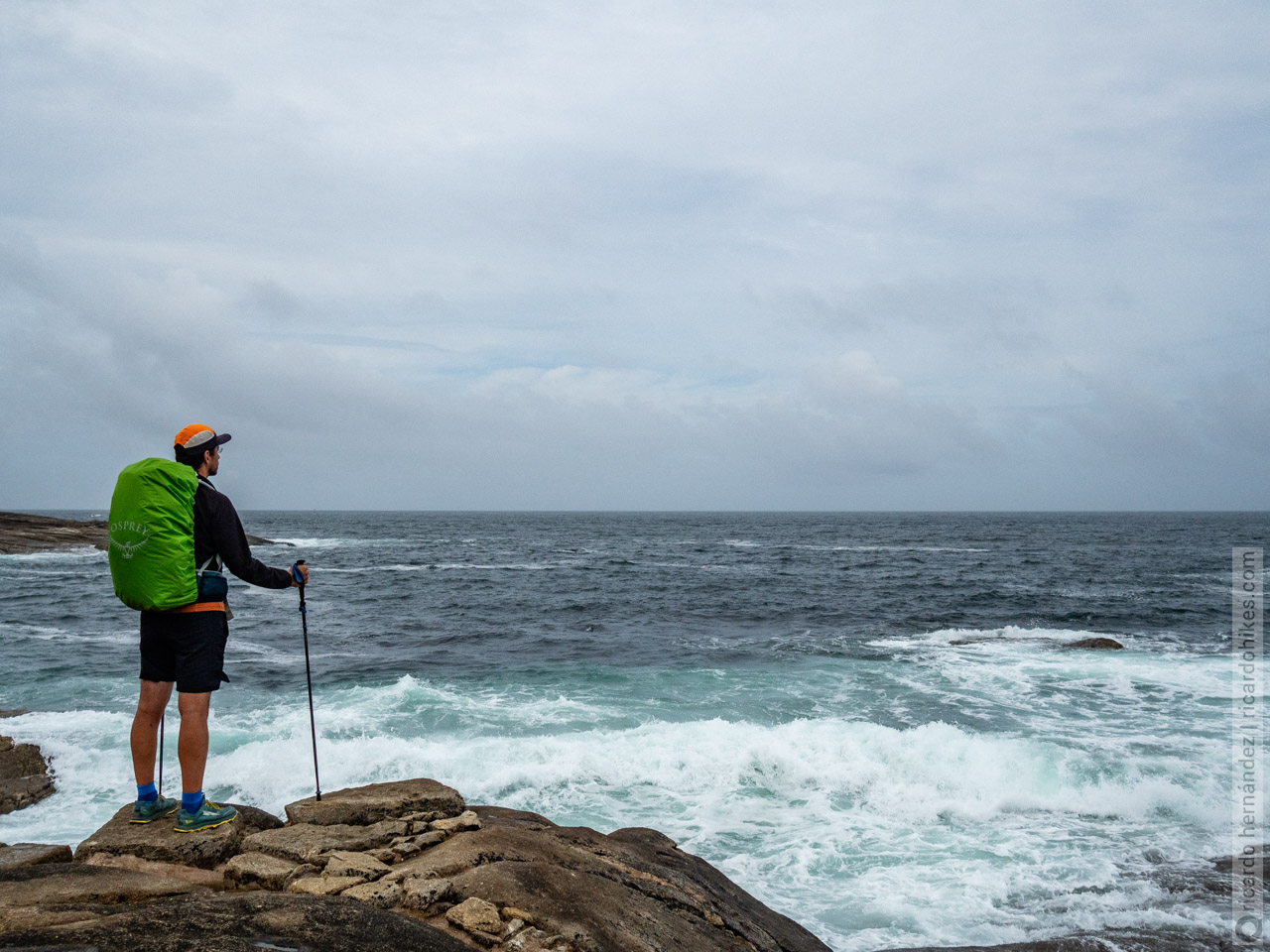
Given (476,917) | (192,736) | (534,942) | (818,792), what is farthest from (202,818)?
(818,792)

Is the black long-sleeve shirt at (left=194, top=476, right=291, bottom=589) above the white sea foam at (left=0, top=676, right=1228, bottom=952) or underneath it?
above

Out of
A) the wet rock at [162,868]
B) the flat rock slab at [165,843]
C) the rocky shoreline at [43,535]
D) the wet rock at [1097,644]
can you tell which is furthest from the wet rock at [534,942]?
the rocky shoreline at [43,535]

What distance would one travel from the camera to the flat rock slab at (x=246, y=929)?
310cm

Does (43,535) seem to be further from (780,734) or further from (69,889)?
(69,889)

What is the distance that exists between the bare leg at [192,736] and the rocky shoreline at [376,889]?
376 mm

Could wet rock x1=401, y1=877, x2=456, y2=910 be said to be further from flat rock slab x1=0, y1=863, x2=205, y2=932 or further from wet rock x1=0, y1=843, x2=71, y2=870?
wet rock x1=0, y1=843, x2=71, y2=870

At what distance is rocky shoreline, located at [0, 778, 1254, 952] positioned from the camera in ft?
11.2

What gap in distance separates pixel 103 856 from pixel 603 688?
1103 centimetres

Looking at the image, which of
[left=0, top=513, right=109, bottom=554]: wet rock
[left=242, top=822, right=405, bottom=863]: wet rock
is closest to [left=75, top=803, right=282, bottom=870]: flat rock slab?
[left=242, top=822, right=405, bottom=863]: wet rock

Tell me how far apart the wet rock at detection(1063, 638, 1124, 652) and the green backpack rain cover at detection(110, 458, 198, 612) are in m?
21.0

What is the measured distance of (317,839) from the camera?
4.69m

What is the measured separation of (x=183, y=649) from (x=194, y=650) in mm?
67

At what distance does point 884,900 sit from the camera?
23.8ft

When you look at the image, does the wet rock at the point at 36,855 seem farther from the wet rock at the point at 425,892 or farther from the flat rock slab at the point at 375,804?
the wet rock at the point at 425,892
